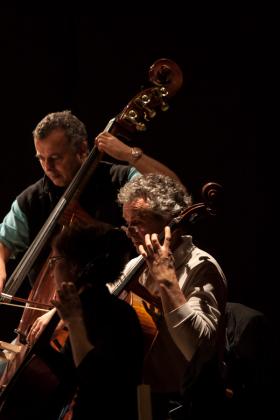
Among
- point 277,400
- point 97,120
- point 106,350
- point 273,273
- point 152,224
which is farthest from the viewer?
point 97,120

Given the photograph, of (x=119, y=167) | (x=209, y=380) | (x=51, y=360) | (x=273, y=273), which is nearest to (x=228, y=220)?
(x=273, y=273)

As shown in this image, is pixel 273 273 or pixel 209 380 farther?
pixel 273 273

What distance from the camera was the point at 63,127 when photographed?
281 centimetres

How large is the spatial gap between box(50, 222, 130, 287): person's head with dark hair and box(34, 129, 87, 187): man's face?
42.1 inches

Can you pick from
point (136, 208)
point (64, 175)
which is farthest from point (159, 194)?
point (64, 175)

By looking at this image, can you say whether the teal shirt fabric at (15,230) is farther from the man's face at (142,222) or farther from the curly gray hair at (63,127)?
the man's face at (142,222)

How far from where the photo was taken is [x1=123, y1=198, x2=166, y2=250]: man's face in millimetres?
2197

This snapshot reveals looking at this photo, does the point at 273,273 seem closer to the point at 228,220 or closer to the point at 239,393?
the point at 228,220

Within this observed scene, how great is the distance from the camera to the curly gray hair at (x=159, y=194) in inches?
87.4

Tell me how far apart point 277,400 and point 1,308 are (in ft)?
5.50

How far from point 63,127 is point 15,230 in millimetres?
525

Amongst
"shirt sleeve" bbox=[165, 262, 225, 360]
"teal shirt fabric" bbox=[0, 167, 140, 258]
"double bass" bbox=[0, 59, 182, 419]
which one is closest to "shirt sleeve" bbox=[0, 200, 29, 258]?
"teal shirt fabric" bbox=[0, 167, 140, 258]

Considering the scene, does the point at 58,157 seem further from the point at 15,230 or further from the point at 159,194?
the point at 159,194

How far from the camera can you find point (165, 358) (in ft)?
6.85
